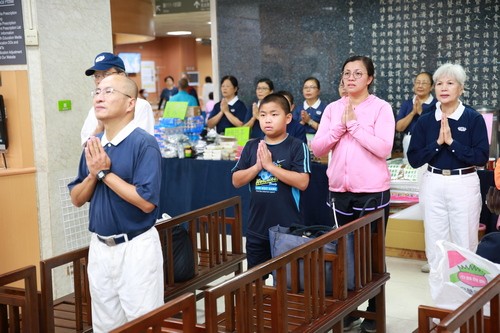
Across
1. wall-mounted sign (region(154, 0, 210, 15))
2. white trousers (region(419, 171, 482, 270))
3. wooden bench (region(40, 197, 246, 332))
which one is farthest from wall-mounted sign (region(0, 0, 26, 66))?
wall-mounted sign (region(154, 0, 210, 15))

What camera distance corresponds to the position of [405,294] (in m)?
4.31

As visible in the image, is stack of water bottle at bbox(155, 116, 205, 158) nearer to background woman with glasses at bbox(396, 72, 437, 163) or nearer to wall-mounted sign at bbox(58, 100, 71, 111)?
wall-mounted sign at bbox(58, 100, 71, 111)

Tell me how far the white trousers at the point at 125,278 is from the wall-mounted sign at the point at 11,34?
7.30ft

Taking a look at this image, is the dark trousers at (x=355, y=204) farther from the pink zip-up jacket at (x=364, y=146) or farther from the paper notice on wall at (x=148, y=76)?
the paper notice on wall at (x=148, y=76)

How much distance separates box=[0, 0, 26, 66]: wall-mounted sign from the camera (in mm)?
4305

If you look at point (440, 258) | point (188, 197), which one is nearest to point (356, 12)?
point (188, 197)

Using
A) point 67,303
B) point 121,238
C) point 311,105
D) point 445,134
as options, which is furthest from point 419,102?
point 121,238

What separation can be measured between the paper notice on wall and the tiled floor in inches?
568

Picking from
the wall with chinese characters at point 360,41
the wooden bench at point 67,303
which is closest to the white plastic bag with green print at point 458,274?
the wooden bench at point 67,303

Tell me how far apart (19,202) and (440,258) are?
2.98m

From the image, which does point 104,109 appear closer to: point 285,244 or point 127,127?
point 127,127

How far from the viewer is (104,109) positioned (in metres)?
2.51

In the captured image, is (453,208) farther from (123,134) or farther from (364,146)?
(123,134)

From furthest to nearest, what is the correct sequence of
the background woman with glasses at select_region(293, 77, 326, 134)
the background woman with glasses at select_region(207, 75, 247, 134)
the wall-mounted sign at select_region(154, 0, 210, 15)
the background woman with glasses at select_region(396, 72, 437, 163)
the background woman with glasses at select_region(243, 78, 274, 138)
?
the wall-mounted sign at select_region(154, 0, 210, 15)
the background woman with glasses at select_region(207, 75, 247, 134)
the background woman with glasses at select_region(243, 78, 274, 138)
the background woman with glasses at select_region(293, 77, 326, 134)
the background woman with glasses at select_region(396, 72, 437, 163)
